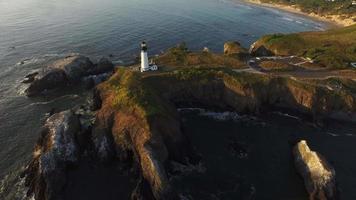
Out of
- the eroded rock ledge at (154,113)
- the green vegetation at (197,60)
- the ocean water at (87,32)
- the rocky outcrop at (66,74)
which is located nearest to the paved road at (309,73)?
the green vegetation at (197,60)

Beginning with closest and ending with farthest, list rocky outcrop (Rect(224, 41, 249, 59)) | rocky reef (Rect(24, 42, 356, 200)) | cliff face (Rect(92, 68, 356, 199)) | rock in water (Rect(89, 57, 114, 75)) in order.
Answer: rocky reef (Rect(24, 42, 356, 200))
cliff face (Rect(92, 68, 356, 199))
rock in water (Rect(89, 57, 114, 75))
rocky outcrop (Rect(224, 41, 249, 59))

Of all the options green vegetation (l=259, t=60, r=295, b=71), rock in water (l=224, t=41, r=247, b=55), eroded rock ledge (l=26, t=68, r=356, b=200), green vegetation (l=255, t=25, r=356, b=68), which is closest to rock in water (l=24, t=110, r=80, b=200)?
eroded rock ledge (l=26, t=68, r=356, b=200)

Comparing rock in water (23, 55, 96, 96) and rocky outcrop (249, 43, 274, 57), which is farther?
rocky outcrop (249, 43, 274, 57)

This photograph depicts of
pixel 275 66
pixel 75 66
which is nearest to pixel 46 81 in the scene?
A: pixel 75 66

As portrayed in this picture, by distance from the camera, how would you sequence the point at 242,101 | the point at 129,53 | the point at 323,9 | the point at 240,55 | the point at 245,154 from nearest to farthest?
Result: the point at 245,154
the point at 242,101
the point at 240,55
the point at 129,53
the point at 323,9

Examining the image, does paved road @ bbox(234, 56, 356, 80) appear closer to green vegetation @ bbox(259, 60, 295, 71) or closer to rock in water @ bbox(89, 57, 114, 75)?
green vegetation @ bbox(259, 60, 295, 71)

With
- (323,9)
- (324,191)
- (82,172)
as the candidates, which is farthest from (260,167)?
(323,9)

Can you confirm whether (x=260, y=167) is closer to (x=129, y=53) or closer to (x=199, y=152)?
(x=199, y=152)
